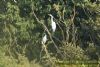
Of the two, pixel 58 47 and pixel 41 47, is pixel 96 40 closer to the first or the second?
pixel 58 47

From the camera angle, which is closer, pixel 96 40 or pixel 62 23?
pixel 96 40

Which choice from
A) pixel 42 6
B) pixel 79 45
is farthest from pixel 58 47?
pixel 42 6

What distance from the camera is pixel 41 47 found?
44.0 ft

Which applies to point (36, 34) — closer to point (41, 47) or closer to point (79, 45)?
point (41, 47)

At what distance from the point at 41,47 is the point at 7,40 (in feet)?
4.91

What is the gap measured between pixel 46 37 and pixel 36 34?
1.47ft

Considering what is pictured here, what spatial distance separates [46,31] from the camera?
1346cm

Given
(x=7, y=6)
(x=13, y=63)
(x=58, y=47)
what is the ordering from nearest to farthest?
(x=13, y=63), (x=58, y=47), (x=7, y=6)

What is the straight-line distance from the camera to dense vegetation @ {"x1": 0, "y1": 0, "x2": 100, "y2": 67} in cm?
1210

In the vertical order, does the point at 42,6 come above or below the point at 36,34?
above

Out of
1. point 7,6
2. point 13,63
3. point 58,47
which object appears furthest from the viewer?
point 7,6

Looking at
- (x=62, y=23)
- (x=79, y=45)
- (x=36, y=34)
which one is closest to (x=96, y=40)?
(x=79, y=45)

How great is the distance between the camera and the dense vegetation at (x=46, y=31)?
476 inches

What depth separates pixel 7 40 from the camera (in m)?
13.9
